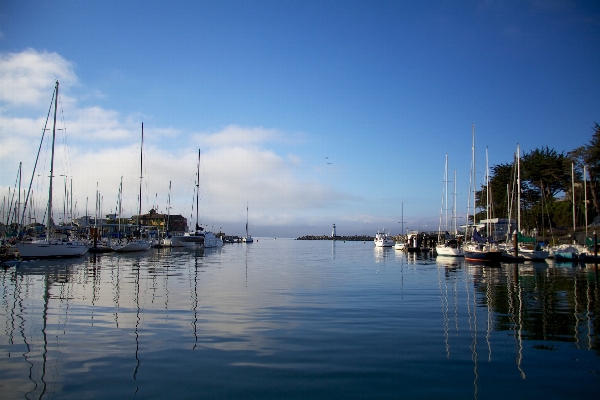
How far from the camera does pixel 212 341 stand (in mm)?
11336

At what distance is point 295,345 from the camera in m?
11.0

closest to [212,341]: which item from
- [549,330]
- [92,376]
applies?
[92,376]

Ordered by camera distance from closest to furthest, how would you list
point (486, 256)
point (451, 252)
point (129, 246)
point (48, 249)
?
point (48, 249)
point (486, 256)
point (451, 252)
point (129, 246)

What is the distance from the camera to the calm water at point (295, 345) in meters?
8.02

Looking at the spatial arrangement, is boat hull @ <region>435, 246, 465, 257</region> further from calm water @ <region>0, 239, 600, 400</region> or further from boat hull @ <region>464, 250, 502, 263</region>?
calm water @ <region>0, 239, 600, 400</region>

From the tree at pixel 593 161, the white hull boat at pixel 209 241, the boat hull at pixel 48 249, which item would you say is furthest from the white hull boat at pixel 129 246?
the tree at pixel 593 161

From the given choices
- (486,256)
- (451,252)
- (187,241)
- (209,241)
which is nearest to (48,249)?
(187,241)

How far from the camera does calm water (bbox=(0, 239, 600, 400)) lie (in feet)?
26.3

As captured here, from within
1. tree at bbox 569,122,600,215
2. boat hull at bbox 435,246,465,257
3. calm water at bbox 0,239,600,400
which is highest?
tree at bbox 569,122,600,215

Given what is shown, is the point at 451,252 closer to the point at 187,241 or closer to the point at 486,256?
the point at 486,256

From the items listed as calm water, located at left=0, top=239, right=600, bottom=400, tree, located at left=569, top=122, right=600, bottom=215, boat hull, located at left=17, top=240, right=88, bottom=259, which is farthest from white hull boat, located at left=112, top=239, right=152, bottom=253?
tree, located at left=569, top=122, right=600, bottom=215

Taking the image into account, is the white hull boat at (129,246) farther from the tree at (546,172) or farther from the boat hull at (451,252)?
the tree at (546,172)

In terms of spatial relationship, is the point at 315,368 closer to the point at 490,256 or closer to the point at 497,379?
the point at 497,379

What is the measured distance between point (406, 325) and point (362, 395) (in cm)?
625
